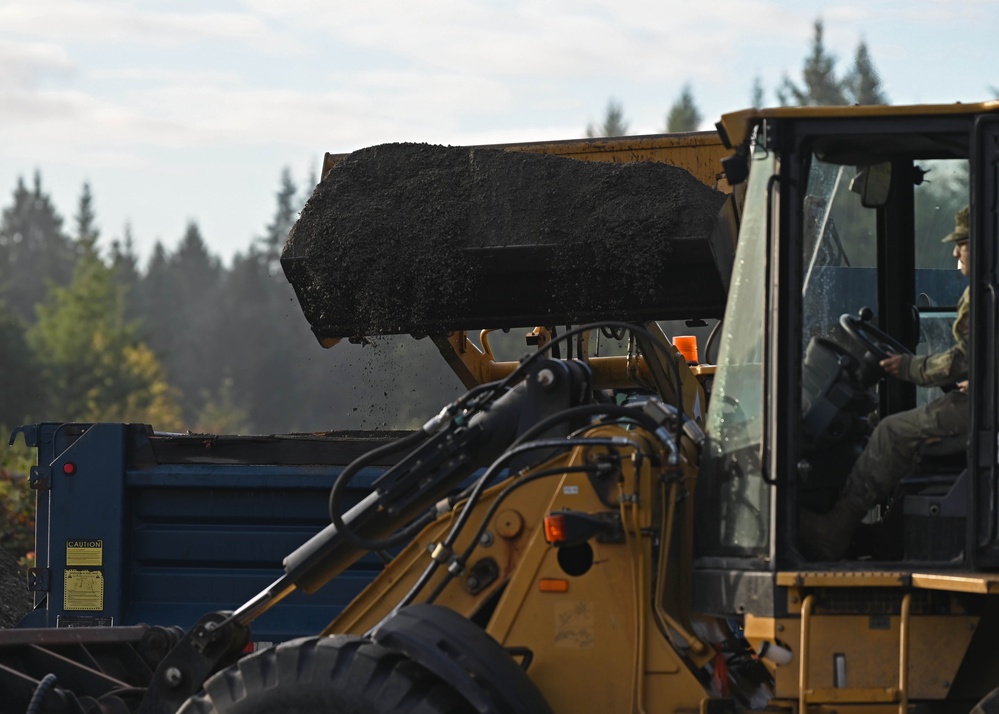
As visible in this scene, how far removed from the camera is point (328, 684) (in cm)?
420

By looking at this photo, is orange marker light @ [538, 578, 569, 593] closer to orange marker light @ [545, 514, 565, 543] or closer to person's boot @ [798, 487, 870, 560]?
orange marker light @ [545, 514, 565, 543]

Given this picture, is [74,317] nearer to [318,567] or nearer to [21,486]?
[21,486]

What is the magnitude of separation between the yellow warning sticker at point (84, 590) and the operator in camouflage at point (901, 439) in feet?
12.1

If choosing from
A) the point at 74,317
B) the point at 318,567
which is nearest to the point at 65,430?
the point at 318,567

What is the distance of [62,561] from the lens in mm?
6840

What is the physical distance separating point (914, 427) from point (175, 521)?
383cm

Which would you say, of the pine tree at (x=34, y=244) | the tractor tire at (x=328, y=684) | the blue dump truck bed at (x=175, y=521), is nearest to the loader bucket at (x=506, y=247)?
the blue dump truck bed at (x=175, y=521)

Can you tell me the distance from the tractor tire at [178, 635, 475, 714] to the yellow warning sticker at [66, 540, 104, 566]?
8.50 feet

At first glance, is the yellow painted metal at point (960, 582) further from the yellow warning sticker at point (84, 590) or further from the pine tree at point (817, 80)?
the pine tree at point (817, 80)

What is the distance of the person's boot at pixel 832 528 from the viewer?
4.29 m

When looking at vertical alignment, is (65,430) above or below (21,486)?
above

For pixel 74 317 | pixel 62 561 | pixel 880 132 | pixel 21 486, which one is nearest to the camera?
pixel 880 132

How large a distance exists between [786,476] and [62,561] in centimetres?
393

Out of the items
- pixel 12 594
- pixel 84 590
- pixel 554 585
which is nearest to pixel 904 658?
pixel 554 585
